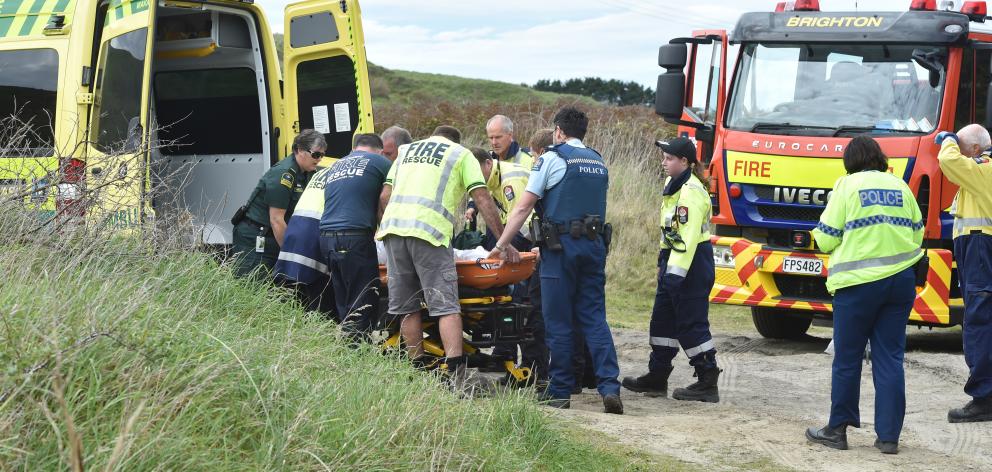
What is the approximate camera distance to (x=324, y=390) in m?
4.62

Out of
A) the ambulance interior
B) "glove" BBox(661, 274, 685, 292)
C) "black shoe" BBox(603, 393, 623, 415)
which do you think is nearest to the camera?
"black shoe" BBox(603, 393, 623, 415)

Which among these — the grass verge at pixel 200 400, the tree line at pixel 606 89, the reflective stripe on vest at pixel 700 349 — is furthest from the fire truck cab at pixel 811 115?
the tree line at pixel 606 89

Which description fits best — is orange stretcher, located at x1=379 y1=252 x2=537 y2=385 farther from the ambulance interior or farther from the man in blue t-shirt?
the ambulance interior

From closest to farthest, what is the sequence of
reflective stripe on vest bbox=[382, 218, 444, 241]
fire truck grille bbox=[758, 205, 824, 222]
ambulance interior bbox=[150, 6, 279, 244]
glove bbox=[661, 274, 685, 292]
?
reflective stripe on vest bbox=[382, 218, 444, 241], glove bbox=[661, 274, 685, 292], ambulance interior bbox=[150, 6, 279, 244], fire truck grille bbox=[758, 205, 824, 222]

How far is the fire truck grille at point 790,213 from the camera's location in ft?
32.3

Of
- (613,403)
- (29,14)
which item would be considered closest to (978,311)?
(613,403)

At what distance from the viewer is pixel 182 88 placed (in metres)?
10.4

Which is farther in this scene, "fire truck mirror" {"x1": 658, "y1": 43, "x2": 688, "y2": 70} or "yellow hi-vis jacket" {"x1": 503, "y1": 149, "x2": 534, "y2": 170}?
"fire truck mirror" {"x1": 658, "y1": 43, "x2": 688, "y2": 70}

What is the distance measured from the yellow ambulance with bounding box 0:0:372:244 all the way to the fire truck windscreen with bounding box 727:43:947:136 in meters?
3.35

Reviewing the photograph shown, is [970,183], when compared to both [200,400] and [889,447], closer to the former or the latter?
[889,447]

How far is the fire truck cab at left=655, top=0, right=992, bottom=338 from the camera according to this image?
→ 9531mm

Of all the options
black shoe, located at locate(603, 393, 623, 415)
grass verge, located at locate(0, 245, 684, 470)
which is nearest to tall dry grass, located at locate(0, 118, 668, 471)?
grass verge, located at locate(0, 245, 684, 470)

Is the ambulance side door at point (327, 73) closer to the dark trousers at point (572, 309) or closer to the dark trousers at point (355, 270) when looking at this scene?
the dark trousers at point (355, 270)

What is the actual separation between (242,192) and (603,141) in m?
8.82
